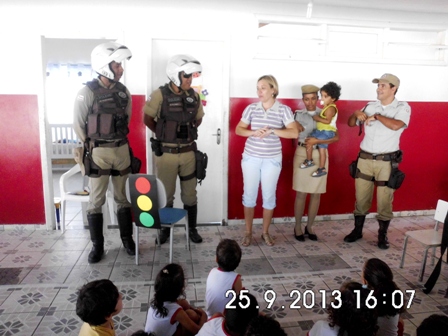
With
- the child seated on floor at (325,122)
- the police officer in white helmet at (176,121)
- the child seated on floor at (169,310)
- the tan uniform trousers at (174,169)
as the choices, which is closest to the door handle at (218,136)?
the police officer in white helmet at (176,121)

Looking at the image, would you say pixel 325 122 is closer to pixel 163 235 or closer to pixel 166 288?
pixel 163 235

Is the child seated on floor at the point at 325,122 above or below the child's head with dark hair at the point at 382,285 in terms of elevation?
above

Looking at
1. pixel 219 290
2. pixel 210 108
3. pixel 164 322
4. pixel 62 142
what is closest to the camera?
pixel 164 322

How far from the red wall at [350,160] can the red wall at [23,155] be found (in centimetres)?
100

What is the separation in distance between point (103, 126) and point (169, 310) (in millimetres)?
1801

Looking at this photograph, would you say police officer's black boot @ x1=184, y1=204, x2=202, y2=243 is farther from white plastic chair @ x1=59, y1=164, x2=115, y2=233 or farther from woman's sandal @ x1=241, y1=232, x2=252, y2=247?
white plastic chair @ x1=59, y1=164, x2=115, y2=233

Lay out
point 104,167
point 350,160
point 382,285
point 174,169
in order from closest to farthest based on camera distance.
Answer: point 382,285
point 104,167
point 174,169
point 350,160

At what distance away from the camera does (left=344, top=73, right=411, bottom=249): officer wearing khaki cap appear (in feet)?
11.1

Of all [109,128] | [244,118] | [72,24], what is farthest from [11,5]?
[244,118]

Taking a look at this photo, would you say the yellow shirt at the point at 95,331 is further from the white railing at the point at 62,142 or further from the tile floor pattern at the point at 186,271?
the white railing at the point at 62,142

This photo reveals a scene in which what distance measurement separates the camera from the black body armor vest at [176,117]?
3.28 m

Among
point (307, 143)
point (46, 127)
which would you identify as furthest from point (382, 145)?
point (46, 127)

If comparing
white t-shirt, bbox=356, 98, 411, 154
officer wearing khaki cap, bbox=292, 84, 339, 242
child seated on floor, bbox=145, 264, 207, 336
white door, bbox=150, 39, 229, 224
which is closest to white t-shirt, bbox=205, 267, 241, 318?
child seated on floor, bbox=145, 264, 207, 336

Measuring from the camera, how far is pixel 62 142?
24.0ft
